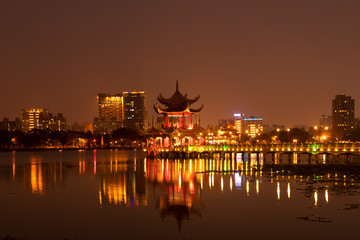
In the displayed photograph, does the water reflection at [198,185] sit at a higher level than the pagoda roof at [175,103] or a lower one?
lower

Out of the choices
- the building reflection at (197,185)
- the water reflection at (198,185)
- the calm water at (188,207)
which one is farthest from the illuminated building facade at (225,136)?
the calm water at (188,207)

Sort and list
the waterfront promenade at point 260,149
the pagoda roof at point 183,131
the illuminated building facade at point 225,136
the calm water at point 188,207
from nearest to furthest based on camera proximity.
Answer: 1. the calm water at point 188,207
2. the waterfront promenade at point 260,149
3. the pagoda roof at point 183,131
4. the illuminated building facade at point 225,136

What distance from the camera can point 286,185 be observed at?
38156 millimetres

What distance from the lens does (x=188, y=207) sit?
29.4 m

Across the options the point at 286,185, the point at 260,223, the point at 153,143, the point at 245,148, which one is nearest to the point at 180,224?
the point at 260,223

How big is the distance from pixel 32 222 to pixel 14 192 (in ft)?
43.5

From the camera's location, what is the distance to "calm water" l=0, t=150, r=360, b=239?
23312mm

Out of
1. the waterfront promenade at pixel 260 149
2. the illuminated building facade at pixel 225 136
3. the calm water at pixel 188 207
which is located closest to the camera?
the calm water at pixel 188 207

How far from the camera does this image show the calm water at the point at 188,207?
23312mm

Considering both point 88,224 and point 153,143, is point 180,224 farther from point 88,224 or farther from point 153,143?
point 153,143

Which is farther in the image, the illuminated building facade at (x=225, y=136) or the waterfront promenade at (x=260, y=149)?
the illuminated building facade at (x=225, y=136)

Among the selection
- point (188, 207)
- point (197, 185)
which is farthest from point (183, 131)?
point (188, 207)

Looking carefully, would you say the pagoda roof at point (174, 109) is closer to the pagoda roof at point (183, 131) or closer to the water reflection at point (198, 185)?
the pagoda roof at point (183, 131)

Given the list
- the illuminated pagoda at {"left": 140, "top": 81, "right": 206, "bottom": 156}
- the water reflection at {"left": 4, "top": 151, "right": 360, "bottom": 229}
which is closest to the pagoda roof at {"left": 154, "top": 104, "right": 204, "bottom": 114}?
the illuminated pagoda at {"left": 140, "top": 81, "right": 206, "bottom": 156}
